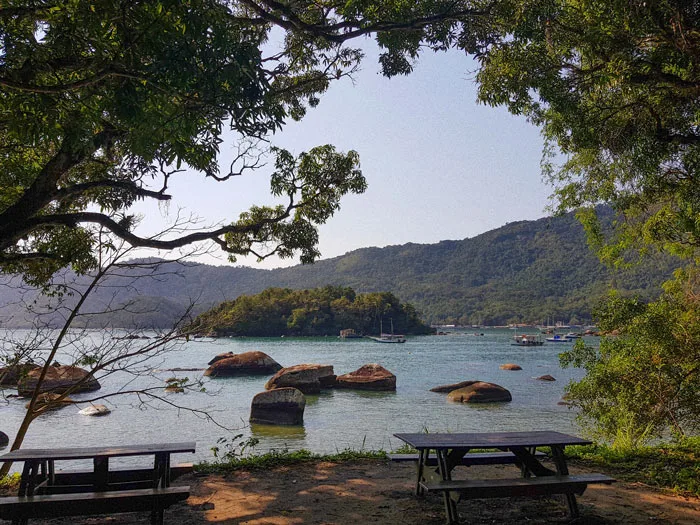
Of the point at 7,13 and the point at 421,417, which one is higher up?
the point at 7,13

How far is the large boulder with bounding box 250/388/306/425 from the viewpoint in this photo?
1683 centimetres

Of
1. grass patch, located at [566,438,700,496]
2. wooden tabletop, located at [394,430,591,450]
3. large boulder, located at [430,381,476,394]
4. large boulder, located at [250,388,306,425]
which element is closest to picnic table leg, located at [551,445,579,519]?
wooden tabletop, located at [394,430,591,450]

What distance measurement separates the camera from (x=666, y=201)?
8.66 meters

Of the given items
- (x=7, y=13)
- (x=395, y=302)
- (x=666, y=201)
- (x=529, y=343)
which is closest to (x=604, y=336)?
(x=666, y=201)

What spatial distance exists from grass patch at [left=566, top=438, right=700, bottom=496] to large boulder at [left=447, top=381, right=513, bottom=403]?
15570 mm

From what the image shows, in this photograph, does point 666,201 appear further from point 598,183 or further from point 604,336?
point 604,336

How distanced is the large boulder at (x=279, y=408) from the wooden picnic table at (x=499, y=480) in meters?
12.9

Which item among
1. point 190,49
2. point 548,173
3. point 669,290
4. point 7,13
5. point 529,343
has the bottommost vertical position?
point 529,343

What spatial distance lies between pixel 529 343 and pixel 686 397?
6074 centimetres

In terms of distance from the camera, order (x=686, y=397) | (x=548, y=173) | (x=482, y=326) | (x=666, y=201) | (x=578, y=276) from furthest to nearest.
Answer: (x=482, y=326)
(x=578, y=276)
(x=548, y=173)
(x=666, y=201)
(x=686, y=397)

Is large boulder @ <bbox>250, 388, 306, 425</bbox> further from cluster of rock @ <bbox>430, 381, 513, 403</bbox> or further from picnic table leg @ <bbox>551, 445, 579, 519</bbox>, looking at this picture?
picnic table leg @ <bbox>551, 445, 579, 519</bbox>

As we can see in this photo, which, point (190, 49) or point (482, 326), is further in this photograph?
point (482, 326)

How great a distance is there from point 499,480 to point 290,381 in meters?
→ 21.5

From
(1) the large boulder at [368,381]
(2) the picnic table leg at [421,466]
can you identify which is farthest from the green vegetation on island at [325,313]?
(2) the picnic table leg at [421,466]
